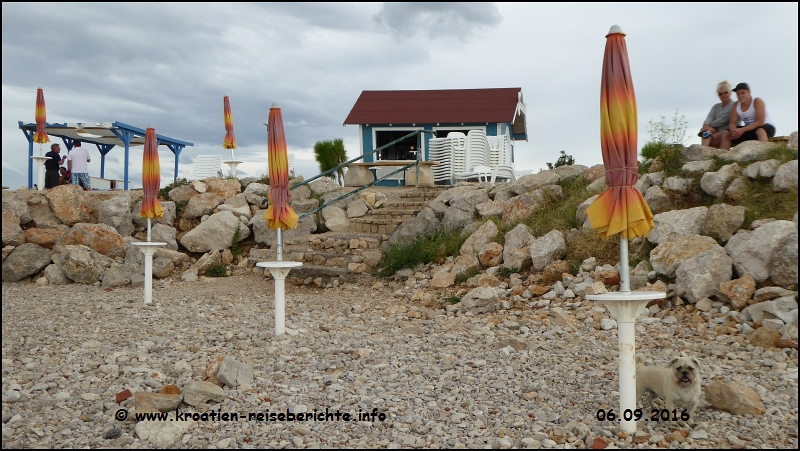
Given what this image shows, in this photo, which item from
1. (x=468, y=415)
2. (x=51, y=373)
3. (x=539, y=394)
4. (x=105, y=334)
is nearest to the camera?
(x=468, y=415)

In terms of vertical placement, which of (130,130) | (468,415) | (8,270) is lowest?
(468,415)

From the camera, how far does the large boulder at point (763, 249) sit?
19.0ft

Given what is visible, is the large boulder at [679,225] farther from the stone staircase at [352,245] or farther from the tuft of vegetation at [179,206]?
the tuft of vegetation at [179,206]

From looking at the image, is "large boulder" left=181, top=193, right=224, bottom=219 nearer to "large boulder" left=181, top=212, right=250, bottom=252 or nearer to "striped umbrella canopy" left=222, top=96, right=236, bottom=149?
"large boulder" left=181, top=212, right=250, bottom=252

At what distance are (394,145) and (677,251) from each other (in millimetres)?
11728

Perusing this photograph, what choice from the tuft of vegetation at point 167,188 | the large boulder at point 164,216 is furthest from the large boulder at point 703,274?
the tuft of vegetation at point 167,188

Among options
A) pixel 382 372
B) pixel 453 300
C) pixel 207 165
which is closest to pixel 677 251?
pixel 453 300

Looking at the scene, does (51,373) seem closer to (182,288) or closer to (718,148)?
(182,288)

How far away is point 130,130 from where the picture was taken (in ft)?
46.5

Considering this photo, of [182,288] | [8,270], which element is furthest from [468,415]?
[8,270]

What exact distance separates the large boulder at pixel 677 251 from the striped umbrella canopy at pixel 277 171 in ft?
13.9

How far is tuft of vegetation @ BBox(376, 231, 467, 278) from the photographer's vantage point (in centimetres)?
935

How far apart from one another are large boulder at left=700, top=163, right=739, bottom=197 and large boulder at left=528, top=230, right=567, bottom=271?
77.5 inches

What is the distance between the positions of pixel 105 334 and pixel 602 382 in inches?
205
